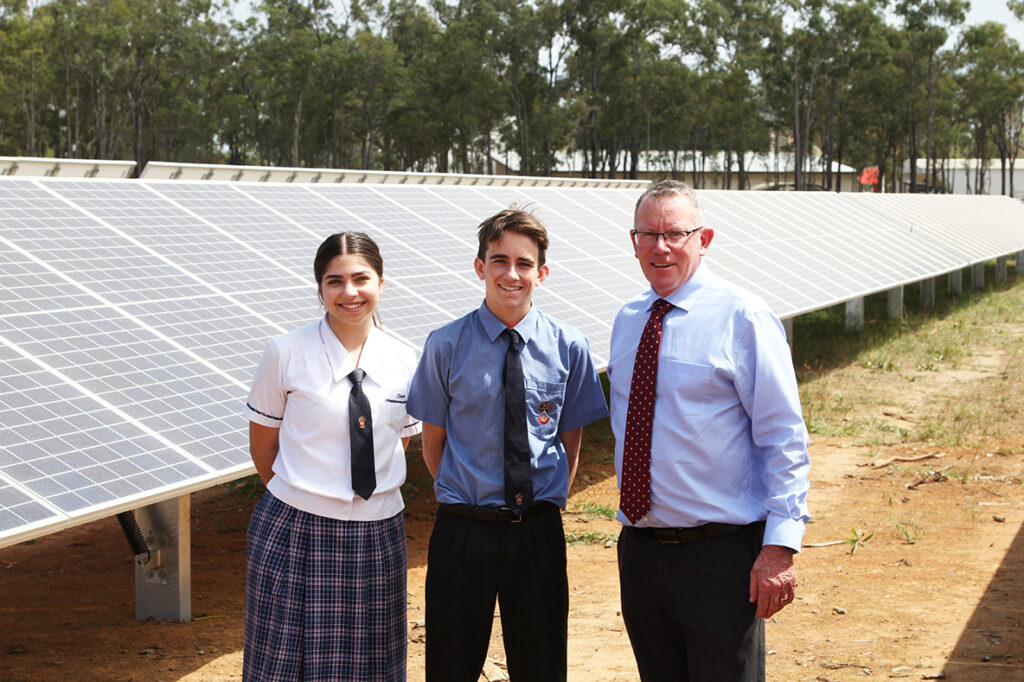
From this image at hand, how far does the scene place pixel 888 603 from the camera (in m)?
6.95

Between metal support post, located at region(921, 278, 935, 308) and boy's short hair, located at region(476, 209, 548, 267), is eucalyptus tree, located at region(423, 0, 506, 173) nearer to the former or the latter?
metal support post, located at region(921, 278, 935, 308)

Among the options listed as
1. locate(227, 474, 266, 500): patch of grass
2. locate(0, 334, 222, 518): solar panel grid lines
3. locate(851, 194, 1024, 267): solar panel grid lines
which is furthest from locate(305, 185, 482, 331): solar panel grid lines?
locate(851, 194, 1024, 267): solar panel grid lines

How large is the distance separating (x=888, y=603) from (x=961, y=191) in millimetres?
103344


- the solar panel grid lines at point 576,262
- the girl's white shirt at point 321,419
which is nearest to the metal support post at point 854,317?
the solar panel grid lines at point 576,262

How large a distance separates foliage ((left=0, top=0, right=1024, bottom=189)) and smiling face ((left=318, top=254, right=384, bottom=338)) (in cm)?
5038

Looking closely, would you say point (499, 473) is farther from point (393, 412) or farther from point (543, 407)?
point (393, 412)

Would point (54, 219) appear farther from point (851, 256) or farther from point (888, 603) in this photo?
point (851, 256)

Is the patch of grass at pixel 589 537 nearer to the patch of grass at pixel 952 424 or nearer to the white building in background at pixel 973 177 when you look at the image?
the patch of grass at pixel 952 424

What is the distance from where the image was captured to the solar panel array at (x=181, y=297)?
4.83m

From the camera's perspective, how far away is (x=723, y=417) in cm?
351

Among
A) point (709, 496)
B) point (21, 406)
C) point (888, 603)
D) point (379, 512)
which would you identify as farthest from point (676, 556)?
point (888, 603)

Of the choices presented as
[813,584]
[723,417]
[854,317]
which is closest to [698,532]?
[723,417]

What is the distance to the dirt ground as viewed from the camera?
5895mm

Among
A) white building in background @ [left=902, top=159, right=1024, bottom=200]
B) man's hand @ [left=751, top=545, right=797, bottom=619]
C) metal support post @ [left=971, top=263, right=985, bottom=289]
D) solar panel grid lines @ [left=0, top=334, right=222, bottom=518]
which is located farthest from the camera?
white building in background @ [left=902, top=159, right=1024, bottom=200]
